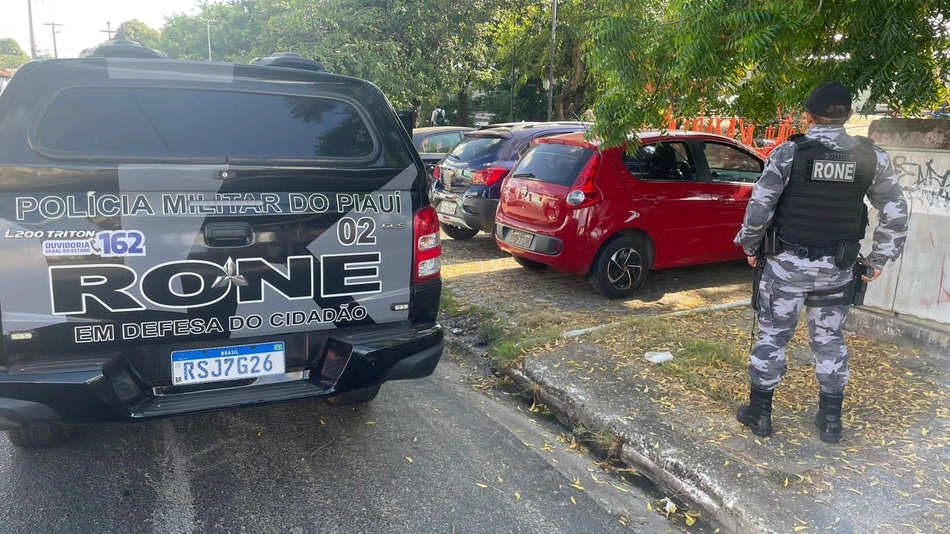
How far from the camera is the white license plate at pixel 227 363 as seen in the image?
292 cm


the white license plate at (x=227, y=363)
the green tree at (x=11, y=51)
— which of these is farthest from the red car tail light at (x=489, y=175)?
the green tree at (x=11, y=51)

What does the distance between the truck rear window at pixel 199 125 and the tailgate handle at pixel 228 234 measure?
1.21 feet

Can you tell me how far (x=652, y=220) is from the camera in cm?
637

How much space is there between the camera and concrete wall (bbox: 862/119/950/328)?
183 inches

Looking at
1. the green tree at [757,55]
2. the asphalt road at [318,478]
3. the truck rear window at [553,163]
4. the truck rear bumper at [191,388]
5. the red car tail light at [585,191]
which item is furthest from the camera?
the truck rear window at [553,163]

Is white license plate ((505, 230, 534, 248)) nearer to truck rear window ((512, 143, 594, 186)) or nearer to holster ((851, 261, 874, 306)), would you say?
truck rear window ((512, 143, 594, 186))

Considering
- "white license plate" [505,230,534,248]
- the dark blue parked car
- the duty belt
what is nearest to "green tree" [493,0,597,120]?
the dark blue parked car

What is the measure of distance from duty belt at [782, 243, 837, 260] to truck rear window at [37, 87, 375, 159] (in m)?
2.24

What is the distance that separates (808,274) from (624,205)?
284 centimetres

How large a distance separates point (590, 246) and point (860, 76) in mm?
2620

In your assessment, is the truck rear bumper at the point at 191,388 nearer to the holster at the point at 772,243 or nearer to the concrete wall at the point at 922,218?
the holster at the point at 772,243

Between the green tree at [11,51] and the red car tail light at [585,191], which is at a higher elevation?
the green tree at [11,51]

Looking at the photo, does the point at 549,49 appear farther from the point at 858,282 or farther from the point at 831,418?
the point at 831,418

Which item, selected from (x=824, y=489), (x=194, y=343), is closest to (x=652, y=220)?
(x=824, y=489)
